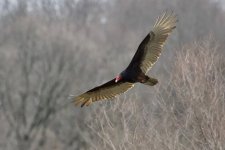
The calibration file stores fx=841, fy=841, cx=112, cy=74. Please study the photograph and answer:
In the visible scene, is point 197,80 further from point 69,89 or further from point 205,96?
point 69,89

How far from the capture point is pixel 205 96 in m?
17.0

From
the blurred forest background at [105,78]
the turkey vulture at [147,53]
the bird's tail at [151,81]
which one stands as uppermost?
the blurred forest background at [105,78]

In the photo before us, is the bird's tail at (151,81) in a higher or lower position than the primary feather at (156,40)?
lower

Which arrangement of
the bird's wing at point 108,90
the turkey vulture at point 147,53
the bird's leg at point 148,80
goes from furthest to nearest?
the bird's wing at point 108,90
the turkey vulture at point 147,53
the bird's leg at point 148,80

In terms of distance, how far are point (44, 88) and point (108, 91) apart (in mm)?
27400

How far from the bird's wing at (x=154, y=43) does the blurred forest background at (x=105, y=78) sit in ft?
13.7

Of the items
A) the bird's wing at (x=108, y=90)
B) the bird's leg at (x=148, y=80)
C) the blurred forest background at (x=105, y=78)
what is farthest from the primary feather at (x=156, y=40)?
the blurred forest background at (x=105, y=78)

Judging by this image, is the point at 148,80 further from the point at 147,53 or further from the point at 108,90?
the point at 108,90

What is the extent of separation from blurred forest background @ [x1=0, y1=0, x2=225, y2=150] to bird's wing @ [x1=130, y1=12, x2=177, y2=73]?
4.18 metres

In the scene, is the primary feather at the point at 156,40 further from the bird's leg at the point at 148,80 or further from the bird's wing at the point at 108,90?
the bird's wing at the point at 108,90

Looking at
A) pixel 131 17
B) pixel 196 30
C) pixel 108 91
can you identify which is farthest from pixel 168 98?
pixel 131 17

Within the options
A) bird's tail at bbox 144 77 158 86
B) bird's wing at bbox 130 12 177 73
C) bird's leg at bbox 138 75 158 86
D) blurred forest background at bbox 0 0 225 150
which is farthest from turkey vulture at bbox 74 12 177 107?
blurred forest background at bbox 0 0 225 150

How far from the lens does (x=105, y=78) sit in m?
39.9

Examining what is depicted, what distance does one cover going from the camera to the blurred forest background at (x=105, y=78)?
56.0ft
